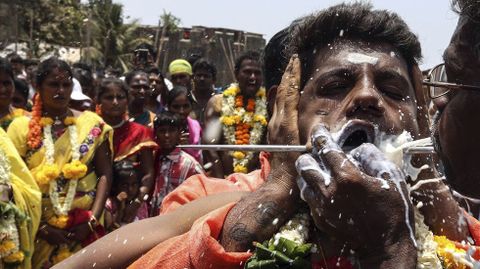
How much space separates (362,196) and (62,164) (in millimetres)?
4456

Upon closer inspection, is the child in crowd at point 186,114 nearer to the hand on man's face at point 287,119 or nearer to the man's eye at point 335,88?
the hand on man's face at point 287,119

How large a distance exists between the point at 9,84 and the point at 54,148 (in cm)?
93

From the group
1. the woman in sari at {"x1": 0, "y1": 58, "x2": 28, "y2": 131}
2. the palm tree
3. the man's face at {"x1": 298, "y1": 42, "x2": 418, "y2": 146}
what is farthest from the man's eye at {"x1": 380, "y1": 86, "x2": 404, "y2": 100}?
the palm tree

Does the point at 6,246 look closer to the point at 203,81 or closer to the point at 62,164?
the point at 62,164

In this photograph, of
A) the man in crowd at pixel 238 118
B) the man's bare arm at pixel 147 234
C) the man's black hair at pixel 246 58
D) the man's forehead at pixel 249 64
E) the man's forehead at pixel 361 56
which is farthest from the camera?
the man's black hair at pixel 246 58

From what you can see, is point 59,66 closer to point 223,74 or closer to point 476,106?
point 476,106

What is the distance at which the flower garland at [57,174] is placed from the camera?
6.23 meters

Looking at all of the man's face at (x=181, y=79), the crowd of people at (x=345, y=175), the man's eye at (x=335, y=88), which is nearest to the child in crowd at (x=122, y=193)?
the man's face at (x=181, y=79)

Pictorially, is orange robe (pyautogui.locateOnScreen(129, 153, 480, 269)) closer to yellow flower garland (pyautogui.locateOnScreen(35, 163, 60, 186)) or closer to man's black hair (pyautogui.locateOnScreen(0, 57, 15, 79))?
yellow flower garland (pyautogui.locateOnScreen(35, 163, 60, 186))

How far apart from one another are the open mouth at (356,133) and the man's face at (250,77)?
559 centimetres

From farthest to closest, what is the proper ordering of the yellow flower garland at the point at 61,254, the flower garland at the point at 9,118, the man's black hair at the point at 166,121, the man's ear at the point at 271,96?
the man's black hair at the point at 166,121 < the flower garland at the point at 9,118 < the yellow flower garland at the point at 61,254 < the man's ear at the point at 271,96

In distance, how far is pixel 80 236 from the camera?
6398 mm

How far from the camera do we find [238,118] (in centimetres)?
787

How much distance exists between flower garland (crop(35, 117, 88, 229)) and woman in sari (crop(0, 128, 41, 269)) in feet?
0.97
